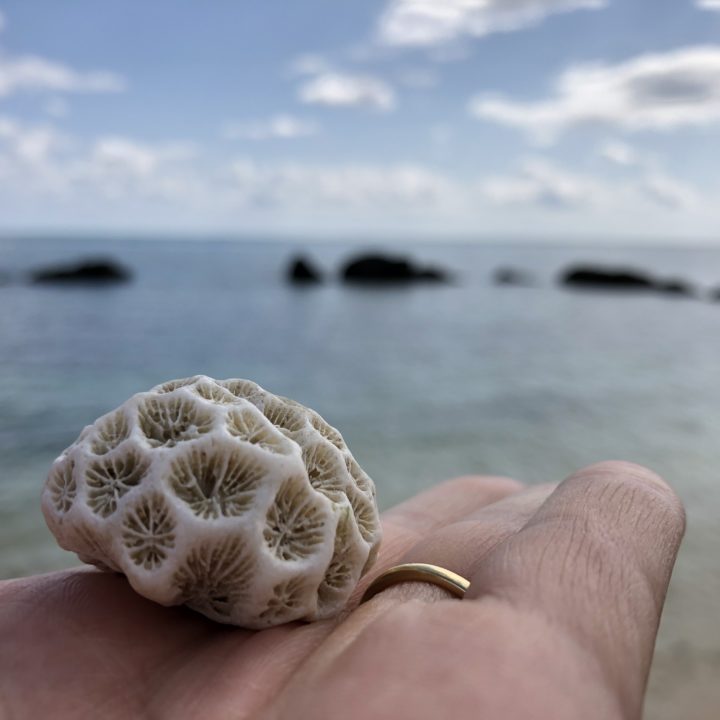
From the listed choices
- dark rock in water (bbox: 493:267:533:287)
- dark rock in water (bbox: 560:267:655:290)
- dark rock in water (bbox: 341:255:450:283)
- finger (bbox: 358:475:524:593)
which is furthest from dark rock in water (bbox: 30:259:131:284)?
finger (bbox: 358:475:524:593)

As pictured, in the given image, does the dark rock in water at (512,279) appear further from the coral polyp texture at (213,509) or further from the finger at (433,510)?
the coral polyp texture at (213,509)

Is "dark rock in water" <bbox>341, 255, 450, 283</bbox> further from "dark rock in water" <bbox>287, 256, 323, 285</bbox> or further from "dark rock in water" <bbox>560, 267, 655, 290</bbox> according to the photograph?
"dark rock in water" <bbox>560, 267, 655, 290</bbox>

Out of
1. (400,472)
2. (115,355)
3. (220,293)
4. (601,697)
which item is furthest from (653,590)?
(220,293)

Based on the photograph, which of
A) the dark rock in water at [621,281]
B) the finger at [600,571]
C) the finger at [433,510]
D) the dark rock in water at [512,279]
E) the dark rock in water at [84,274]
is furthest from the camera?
the dark rock in water at [512,279]

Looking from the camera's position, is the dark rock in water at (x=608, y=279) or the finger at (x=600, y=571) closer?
the finger at (x=600, y=571)

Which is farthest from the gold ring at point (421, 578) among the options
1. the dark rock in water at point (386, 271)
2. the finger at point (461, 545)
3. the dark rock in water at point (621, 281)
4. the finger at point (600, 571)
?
the dark rock in water at point (386, 271)

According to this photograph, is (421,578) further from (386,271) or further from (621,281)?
(386,271)

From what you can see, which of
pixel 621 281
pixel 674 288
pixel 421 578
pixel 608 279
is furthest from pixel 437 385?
pixel 608 279
